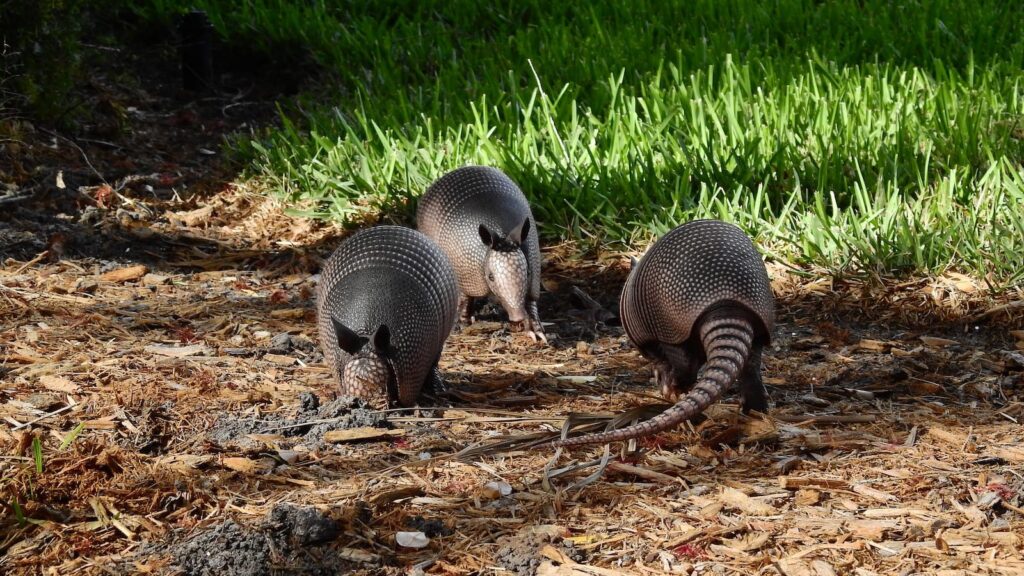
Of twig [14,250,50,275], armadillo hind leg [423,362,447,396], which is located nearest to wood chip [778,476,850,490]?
armadillo hind leg [423,362,447,396]

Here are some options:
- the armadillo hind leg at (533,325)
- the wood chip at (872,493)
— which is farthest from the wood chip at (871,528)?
the armadillo hind leg at (533,325)

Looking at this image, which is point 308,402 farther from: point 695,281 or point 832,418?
point 832,418

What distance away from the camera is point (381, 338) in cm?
369

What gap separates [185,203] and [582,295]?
9.14ft

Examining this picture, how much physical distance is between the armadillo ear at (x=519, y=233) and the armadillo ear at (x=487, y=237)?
2.9 inches

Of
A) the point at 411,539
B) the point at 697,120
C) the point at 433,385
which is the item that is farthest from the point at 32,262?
the point at 697,120

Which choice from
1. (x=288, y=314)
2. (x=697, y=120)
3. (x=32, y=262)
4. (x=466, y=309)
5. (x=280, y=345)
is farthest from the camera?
(x=697, y=120)

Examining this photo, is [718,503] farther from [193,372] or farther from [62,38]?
[62,38]

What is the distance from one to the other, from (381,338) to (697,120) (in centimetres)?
333

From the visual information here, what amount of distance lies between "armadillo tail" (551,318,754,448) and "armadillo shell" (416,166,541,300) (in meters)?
1.60

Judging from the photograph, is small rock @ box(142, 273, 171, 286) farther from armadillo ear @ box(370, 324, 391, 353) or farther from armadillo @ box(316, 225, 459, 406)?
armadillo ear @ box(370, 324, 391, 353)

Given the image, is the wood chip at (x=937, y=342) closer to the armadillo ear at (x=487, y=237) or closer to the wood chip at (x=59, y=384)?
the armadillo ear at (x=487, y=237)

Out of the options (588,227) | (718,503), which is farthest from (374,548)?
(588,227)

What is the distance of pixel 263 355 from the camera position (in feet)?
15.0
